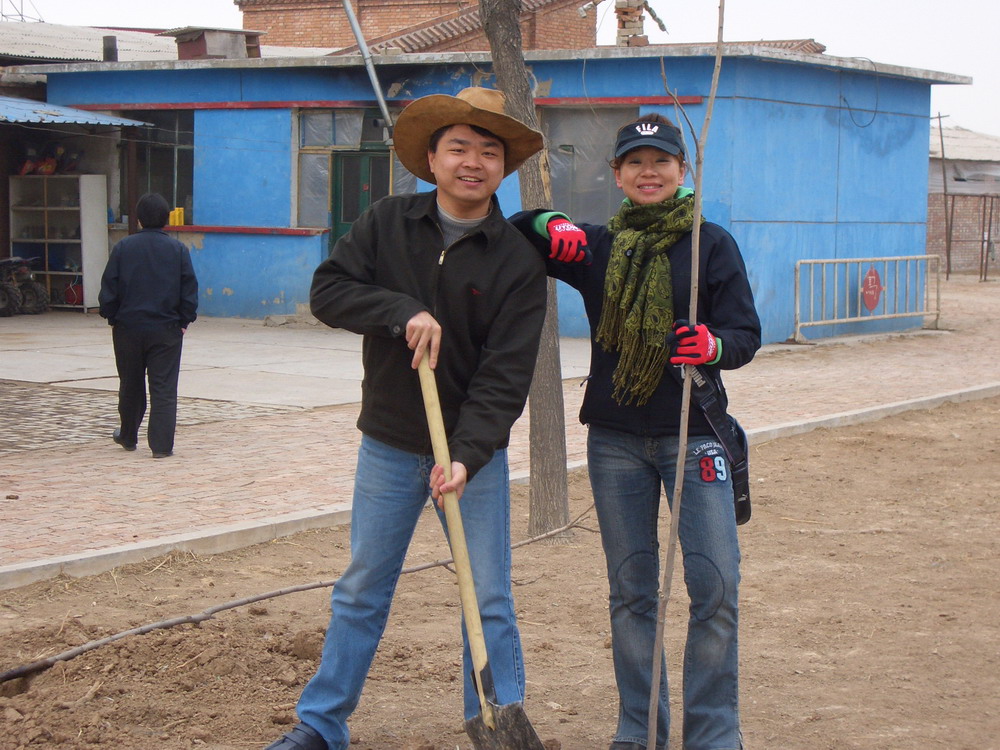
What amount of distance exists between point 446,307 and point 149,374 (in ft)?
18.4

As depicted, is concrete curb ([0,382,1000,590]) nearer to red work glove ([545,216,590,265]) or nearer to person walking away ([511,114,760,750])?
person walking away ([511,114,760,750])

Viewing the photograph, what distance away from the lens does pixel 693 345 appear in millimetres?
3400

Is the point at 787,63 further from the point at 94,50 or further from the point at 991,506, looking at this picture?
the point at 94,50

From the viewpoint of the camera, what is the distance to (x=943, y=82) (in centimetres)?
1897

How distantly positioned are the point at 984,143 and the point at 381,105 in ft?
103

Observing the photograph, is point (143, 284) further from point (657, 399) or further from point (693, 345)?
point (693, 345)

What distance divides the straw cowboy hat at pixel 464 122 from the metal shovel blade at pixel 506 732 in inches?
58.6

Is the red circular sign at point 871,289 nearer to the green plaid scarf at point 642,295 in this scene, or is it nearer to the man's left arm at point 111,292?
the man's left arm at point 111,292

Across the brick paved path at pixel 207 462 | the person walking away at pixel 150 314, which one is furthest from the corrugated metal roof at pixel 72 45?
the person walking away at pixel 150 314

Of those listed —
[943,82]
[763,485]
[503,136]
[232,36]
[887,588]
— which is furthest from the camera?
[232,36]

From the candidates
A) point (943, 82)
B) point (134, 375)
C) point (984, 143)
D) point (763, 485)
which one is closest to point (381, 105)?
point (943, 82)

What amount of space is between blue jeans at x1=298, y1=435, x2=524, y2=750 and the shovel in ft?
0.34

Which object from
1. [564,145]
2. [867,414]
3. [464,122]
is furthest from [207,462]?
[564,145]

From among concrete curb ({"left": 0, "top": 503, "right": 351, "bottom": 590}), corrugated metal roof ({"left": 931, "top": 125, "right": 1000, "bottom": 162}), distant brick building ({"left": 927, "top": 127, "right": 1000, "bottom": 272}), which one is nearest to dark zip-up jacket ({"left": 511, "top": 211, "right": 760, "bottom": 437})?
concrete curb ({"left": 0, "top": 503, "right": 351, "bottom": 590})
